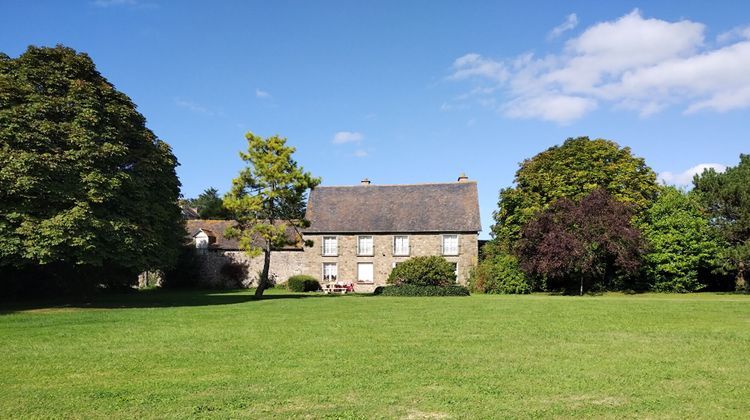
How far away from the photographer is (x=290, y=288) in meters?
40.1

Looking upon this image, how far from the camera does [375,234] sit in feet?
135

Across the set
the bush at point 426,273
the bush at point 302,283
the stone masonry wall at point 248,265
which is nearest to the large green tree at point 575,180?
the bush at point 426,273

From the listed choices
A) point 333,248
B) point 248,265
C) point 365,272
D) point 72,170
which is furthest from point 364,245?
point 72,170

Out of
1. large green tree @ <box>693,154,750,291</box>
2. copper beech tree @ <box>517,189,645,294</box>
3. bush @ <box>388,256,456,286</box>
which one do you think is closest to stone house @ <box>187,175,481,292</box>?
bush @ <box>388,256,456,286</box>

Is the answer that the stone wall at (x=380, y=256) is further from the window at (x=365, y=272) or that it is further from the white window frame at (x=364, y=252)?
the window at (x=365, y=272)

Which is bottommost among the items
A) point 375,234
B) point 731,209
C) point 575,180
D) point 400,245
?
point 400,245

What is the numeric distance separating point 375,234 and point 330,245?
3.44 meters

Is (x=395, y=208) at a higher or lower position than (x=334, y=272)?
higher

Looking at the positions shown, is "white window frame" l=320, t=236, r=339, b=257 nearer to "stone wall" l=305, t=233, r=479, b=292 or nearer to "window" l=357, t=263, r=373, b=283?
"stone wall" l=305, t=233, r=479, b=292

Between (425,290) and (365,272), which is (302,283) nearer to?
(365,272)

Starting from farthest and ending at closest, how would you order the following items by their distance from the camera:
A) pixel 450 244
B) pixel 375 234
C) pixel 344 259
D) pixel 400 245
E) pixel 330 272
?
pixel 330 272 < pixel 344 259 < pixel 375 234 < pixel 400 245 < pixel 450 244

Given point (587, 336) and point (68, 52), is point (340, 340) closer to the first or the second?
point (587, 336)

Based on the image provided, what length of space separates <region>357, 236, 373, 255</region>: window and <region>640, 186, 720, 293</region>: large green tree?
17701 millimetres

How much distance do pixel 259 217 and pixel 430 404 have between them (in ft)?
79.0
